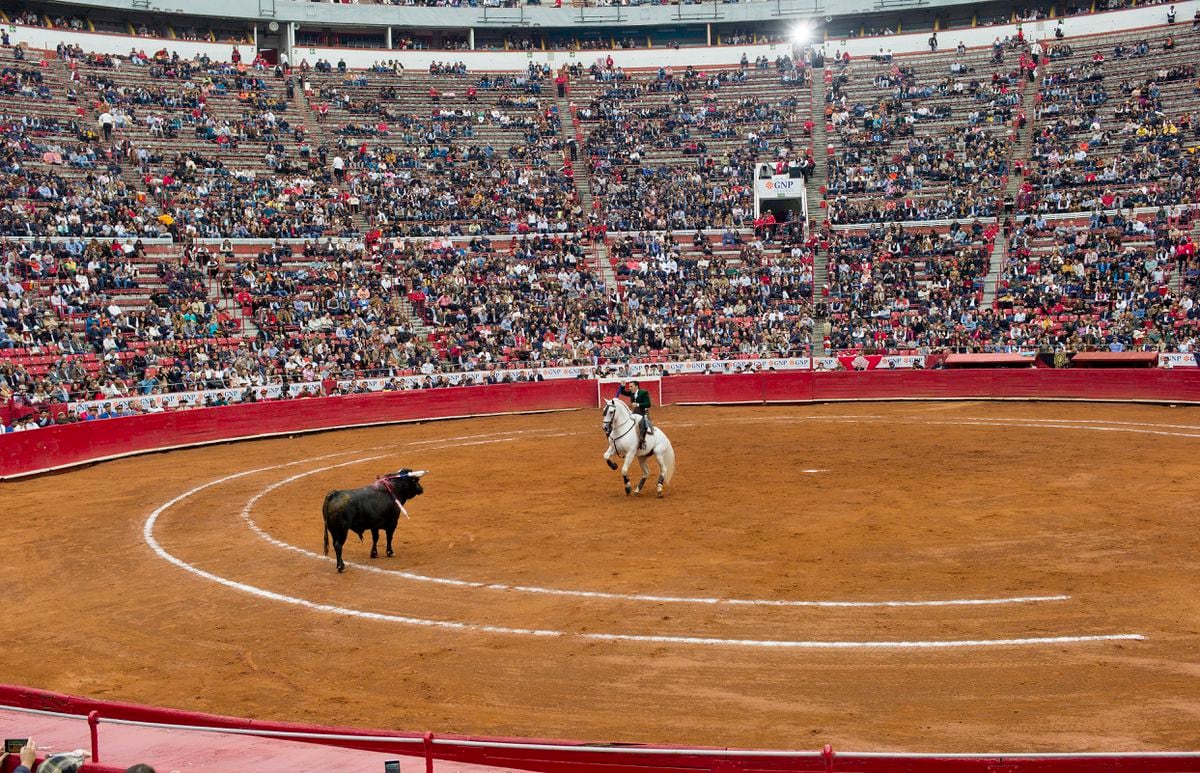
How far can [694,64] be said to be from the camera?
250ft

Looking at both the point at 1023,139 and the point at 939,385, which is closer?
the point at 939,385

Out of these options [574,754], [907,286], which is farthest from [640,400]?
[907,286]

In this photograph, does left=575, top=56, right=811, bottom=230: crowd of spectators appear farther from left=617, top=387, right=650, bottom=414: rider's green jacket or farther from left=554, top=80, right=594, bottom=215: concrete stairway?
left=617, top=387, right=650, bottom=414: rider's green jacket

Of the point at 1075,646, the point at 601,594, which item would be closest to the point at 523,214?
the point at 601,594

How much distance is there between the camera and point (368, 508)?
1912cm

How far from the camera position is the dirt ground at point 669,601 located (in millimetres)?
11977

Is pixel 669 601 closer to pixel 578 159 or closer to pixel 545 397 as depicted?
pixel 545 397

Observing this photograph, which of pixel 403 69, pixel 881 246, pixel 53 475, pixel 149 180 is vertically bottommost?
pixel 53 475


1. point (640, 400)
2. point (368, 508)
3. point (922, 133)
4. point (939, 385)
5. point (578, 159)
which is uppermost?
point (922, 133)

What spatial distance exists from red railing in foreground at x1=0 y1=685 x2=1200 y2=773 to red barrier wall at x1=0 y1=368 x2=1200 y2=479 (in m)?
25.8

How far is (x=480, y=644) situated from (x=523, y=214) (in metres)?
48.8

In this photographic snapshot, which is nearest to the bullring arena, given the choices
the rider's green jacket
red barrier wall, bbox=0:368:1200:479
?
the rider's green jacket

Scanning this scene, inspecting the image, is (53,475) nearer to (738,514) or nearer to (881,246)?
(738,514)

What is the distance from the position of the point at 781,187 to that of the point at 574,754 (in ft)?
190
